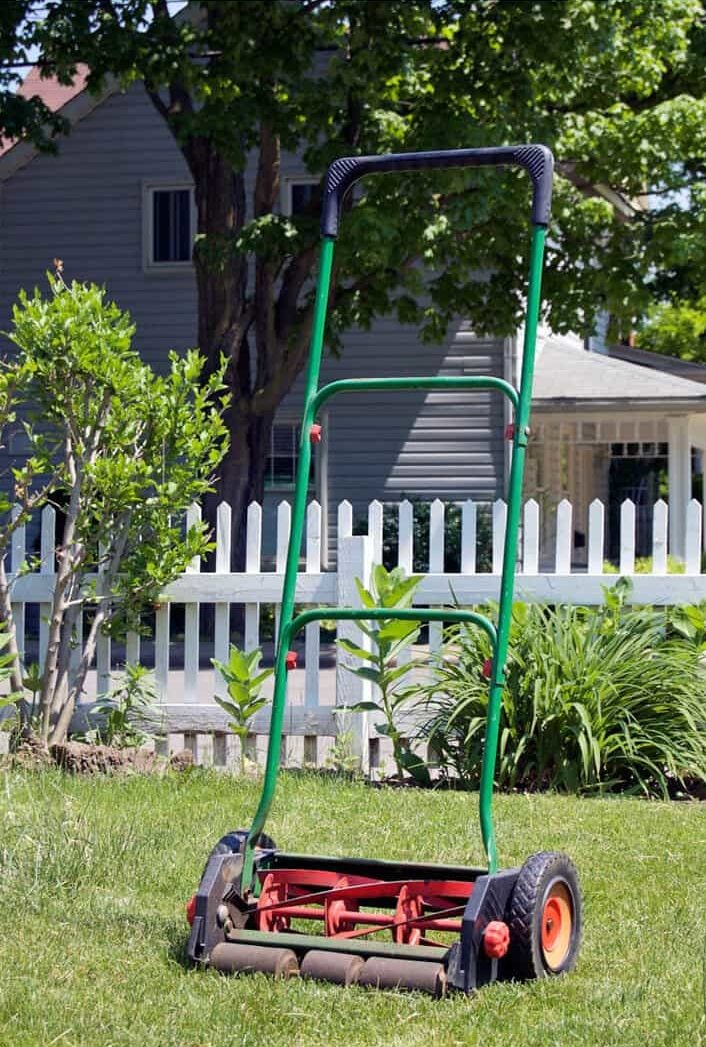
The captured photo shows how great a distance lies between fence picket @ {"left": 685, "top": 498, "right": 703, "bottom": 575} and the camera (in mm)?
7273

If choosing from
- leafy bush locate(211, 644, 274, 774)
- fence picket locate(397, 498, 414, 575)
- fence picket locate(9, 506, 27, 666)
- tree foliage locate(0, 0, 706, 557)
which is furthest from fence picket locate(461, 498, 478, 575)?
tree foliage locate(0, 0, 706, 557)

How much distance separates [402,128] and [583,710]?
7122 millimetres

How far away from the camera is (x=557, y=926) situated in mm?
3969

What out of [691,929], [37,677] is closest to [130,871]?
[691,929]

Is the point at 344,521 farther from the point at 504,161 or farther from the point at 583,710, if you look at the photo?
the point at 504,161

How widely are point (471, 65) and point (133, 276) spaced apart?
777 cm

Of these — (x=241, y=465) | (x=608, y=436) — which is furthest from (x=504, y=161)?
(x=608, y=436)

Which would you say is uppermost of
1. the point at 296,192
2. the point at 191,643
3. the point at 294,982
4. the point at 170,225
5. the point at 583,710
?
the point at 296,192

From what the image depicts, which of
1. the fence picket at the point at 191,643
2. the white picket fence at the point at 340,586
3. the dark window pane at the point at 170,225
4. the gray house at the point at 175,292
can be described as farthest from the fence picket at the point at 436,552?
the dark window pane at the point at 170,225

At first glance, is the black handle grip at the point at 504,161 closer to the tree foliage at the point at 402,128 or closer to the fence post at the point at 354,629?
the fence post at the point at 354,629

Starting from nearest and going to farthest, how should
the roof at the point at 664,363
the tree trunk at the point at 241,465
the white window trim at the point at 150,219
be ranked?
the tree trunk at the point at 241,465 < the white window trim at the point at 150,219 < the roof at the point at 664,363

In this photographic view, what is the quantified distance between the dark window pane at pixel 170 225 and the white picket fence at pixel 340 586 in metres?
11.9

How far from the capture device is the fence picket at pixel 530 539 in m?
7.55

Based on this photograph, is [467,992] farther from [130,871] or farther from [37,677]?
[37,677]
